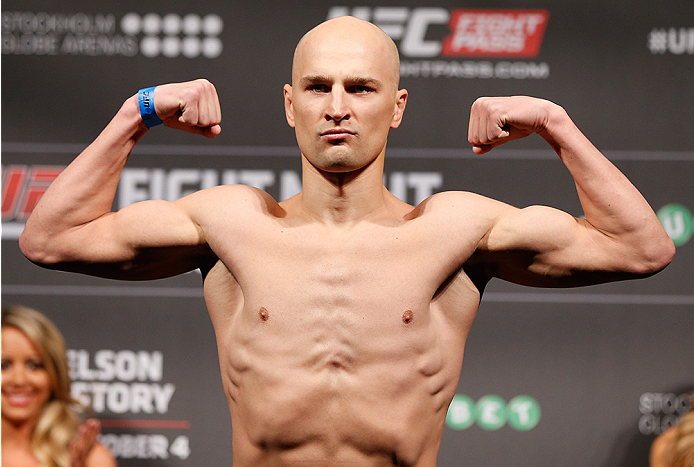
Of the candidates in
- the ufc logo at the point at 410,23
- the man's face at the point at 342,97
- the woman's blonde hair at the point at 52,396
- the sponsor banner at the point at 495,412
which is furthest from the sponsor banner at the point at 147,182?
the man's face at the point at 342,97

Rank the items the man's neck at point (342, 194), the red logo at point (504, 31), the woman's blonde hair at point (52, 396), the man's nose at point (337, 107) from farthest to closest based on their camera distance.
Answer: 1. the red logo at point (504, 31)
2. the woman's blonde hair at point (52, 396)
3. the man's neck at point (342, 194)
4. the man's nose at point (337, 107)

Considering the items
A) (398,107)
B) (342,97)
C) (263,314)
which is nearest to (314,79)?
(342,97)

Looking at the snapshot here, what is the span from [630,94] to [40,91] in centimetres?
215

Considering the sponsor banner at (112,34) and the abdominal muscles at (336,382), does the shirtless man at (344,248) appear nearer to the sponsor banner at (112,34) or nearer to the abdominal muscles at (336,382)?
the abdominal muscles at (336,382)

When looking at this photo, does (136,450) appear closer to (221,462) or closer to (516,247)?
(221,462)

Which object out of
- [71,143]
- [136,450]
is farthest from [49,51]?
[136,450]

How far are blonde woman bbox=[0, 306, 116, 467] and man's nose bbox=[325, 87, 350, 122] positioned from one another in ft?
5.67

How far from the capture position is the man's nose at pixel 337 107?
142 cm

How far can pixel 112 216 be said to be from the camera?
60.2 inches

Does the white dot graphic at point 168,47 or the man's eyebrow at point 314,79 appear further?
the white dot graphic at point 168,47

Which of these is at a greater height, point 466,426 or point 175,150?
point 175,150

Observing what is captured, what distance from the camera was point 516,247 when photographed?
149cm

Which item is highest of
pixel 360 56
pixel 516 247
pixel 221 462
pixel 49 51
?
pixel 49 51

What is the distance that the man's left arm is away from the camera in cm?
147
